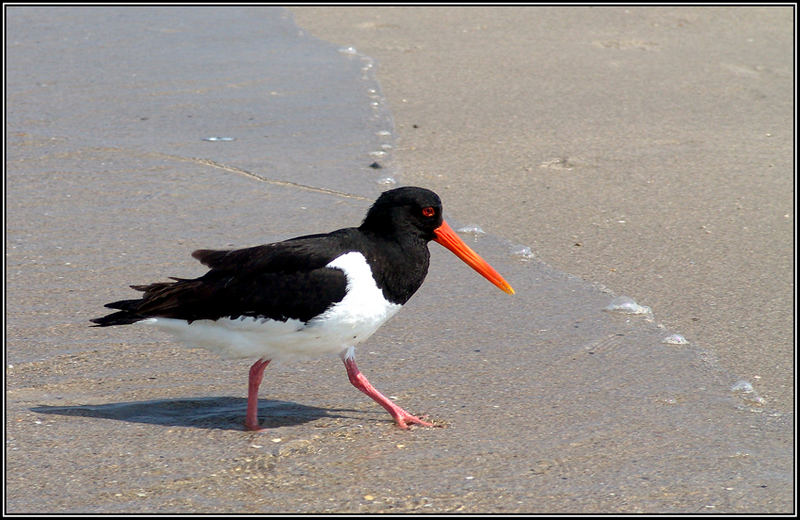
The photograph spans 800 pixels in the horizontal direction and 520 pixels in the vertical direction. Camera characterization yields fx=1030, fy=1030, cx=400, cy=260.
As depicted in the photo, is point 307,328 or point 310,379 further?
point 310,379

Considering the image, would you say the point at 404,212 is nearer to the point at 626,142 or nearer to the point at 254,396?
the point at 254,396

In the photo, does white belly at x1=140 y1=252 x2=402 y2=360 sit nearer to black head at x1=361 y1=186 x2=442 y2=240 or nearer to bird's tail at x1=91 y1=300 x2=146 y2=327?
bird's tail at x1=91 y1=300 x2=146 y2=327

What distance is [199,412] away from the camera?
4.46 m

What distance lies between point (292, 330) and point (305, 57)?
18.7 feet

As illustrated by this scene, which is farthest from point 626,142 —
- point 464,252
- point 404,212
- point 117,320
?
point 117,320

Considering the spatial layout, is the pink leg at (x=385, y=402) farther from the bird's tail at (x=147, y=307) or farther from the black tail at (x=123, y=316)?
the black tail at (x=123, y=316)

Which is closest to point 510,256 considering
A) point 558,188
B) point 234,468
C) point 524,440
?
point 558,188

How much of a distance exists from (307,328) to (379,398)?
1.43 feet

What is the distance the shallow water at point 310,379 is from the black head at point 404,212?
2.39 ft

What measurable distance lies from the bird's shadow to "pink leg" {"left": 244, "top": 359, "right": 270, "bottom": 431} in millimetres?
45

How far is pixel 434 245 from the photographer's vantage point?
628cm

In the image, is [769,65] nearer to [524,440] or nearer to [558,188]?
[558,188]

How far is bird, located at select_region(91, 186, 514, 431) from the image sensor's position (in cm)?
420

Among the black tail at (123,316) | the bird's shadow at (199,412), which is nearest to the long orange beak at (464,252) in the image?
the bird's shadow at (199,412)
